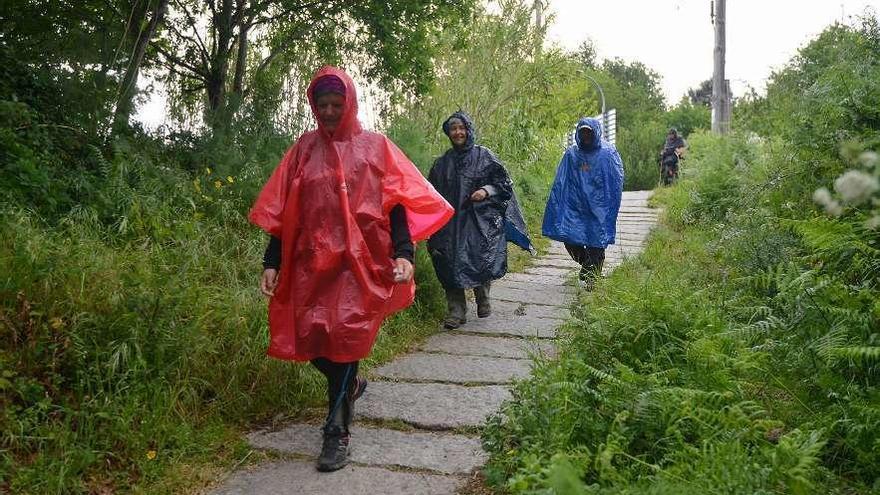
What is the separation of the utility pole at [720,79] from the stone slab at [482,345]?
35.8ft

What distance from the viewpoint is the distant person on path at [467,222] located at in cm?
620

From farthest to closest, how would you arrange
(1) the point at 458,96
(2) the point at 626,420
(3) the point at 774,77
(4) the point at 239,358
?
1. (1) the point at 458,96
2. (3) the point at 774,77
3. (4) the point at 239,358
4. (2) the point at 626,420

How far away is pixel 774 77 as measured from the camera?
8906 millimetres

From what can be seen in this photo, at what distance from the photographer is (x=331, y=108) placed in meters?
3.57

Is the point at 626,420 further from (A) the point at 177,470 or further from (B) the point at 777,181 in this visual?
(B) the point at 777,181

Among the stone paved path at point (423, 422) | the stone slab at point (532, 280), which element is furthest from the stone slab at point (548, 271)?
the stone paved path at point (423, 422)

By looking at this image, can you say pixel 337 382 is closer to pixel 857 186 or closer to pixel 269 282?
pixel 269 282

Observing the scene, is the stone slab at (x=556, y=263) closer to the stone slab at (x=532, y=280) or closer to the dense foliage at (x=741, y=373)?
the stone slab at (x=532, y=280)

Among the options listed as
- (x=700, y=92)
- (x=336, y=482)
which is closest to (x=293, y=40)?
(x=336, y=482)

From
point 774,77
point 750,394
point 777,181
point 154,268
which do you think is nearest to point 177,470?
point 154,268

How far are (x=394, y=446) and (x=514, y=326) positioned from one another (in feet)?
8.34

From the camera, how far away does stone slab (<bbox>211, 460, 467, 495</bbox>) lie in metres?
3.29

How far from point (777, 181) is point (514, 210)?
2157 millimetres

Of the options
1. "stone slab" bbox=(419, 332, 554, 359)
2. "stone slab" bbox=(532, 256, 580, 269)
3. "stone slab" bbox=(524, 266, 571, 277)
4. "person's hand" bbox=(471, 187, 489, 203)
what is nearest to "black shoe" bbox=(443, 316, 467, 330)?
"stone slab" bbox=(419, 332, 554, 359)
